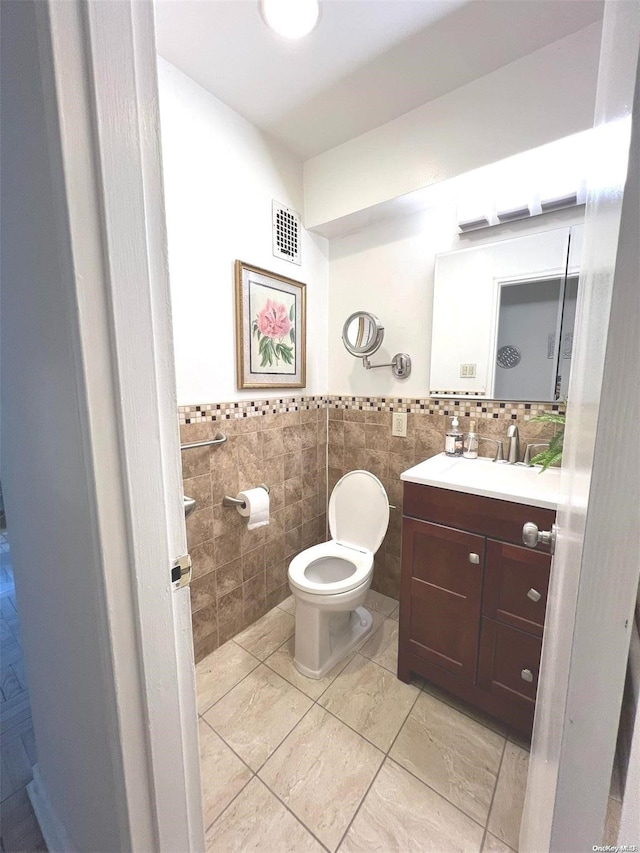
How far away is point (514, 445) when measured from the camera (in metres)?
1.49

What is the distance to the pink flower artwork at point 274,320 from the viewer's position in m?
1.68

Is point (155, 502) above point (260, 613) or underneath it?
above

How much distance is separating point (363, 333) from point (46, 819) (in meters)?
2.09

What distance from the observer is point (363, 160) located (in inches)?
62.2

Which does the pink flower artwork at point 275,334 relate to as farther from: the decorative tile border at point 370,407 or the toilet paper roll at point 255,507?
the toilet paper roll at point 255,507

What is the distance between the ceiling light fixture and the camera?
1.02 m

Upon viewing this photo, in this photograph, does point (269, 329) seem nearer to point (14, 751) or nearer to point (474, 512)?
point (474, 512)

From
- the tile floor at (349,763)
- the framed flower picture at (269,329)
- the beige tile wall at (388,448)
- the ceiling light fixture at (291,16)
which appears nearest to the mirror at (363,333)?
the framed flower picture at (269,329)

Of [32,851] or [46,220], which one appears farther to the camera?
[32,851]

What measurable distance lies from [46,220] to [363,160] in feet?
5.34

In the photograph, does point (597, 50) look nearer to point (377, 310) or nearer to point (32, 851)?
point (377, 310)

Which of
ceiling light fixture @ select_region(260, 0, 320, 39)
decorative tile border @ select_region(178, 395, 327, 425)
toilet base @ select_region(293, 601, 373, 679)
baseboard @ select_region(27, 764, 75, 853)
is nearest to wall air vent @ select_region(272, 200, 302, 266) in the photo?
ceiling light fixture @ select_region(260, 0, 320, 39)

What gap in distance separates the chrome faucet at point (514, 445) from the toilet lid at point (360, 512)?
613mm

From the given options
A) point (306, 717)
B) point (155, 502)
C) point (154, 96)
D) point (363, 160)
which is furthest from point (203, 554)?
point (363, 160)
